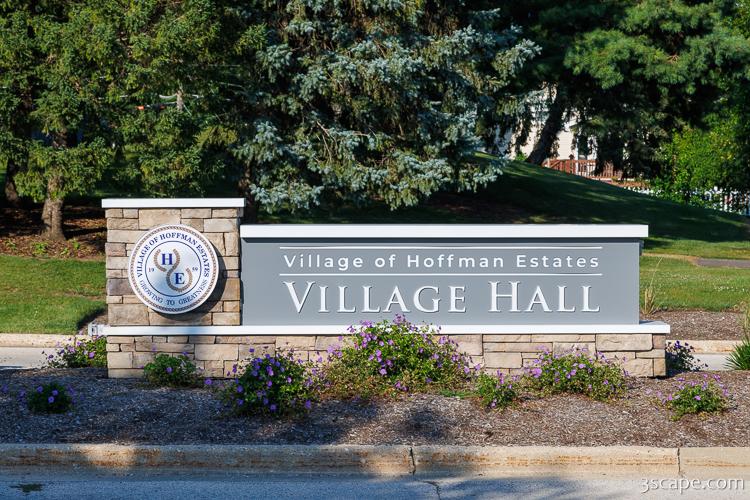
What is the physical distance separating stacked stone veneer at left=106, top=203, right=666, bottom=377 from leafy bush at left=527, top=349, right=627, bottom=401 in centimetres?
39

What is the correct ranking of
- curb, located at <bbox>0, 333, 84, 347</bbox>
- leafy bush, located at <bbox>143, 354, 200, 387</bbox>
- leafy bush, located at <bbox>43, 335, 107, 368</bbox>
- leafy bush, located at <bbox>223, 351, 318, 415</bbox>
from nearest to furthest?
leafy bush, located at <bbox>223, 351, 318, 415</bbox> → leafy bush, located at <bbox>143, 354, 200, 387</bbox> → leafy bush, located at <bbox>43, 335, 107, 368</bbox> → curb, located at <bbox>0, 333, 84, 347</bbox>

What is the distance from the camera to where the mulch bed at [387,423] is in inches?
278

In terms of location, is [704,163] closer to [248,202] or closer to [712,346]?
[248,202]

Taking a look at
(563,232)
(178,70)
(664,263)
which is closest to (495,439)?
(563,232)

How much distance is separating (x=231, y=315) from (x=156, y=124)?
869cm

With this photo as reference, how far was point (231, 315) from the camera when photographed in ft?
29.3

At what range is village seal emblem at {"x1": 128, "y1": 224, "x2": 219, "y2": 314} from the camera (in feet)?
28.9

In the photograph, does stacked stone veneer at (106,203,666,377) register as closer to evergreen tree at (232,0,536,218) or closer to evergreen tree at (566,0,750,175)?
evergreen tree at (232,0,536,218)

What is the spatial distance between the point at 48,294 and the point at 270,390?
8526 mm

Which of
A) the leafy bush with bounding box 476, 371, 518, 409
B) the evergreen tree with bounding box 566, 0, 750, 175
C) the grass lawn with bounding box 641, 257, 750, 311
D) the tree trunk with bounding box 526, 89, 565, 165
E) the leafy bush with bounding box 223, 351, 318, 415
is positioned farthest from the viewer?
the tree trunk with bounding box 526, 89, 565, 165

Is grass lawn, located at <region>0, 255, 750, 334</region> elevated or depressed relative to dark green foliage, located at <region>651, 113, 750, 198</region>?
depressed

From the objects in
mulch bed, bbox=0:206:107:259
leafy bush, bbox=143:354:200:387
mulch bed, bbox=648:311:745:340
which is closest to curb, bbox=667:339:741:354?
mulch bed, bbox=648:311:745:340

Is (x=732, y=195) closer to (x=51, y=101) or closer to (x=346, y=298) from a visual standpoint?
(x=51, y=101)

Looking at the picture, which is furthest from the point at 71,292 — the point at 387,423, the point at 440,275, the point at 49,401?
the point at 387,423
